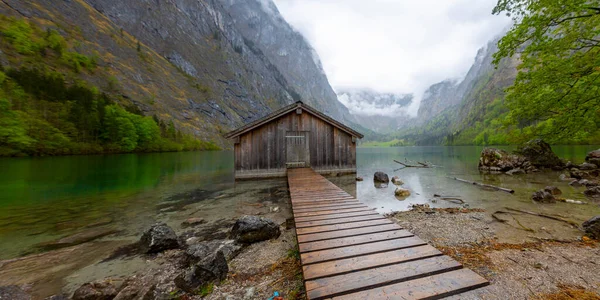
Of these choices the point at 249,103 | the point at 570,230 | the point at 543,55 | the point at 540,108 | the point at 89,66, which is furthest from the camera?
the point at 249,103

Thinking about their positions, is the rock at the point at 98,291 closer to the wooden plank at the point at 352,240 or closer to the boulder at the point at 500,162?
the wooden plank at the point at 352,240

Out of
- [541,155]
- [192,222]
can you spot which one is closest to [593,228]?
[192,222]

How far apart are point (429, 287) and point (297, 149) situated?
14.8 meters

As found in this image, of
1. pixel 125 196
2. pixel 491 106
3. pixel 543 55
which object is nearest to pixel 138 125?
pixel 125 196

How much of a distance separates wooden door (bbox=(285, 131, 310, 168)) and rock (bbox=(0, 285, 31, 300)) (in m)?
13.8

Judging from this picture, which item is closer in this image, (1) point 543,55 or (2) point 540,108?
(1) point 543,55

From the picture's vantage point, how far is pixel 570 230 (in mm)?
6625

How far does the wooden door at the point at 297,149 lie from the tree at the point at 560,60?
12.3 meters

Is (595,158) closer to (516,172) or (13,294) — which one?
(516,172)

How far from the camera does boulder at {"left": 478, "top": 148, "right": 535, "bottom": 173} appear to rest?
21188mm

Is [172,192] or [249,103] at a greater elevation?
[249,103]

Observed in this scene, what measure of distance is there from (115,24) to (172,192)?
137200 millimetres

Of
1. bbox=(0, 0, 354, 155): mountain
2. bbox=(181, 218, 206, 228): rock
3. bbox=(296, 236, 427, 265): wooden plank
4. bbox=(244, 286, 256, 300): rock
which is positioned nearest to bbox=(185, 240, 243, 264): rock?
bbox=(244, 286, 256, 300): rock

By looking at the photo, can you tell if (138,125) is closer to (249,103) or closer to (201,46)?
(249,103)
